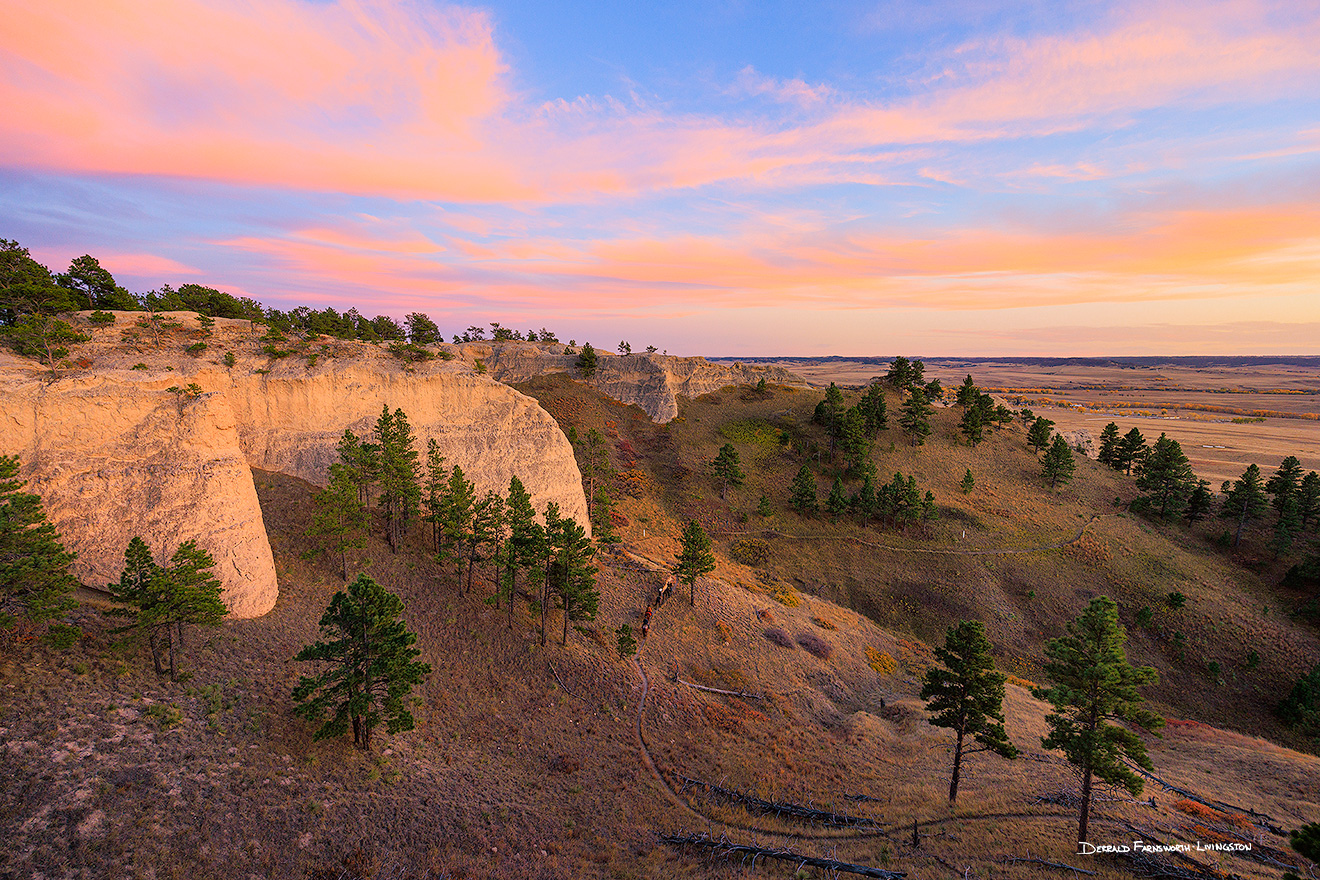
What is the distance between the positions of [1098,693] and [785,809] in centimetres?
1746

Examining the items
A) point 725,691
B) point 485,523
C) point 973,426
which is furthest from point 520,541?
point 973,426

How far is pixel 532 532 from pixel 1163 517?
A: 99764 mm

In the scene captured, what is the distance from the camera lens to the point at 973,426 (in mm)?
91125

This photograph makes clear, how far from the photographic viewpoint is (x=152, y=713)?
21156 mm

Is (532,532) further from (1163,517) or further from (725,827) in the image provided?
(1163,517)

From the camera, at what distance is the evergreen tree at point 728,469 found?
258 ft

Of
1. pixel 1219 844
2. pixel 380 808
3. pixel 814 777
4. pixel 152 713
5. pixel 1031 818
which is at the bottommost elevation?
pixel 814 777

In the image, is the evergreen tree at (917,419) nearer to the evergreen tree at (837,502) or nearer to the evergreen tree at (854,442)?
the evergreen tree at (854,442)

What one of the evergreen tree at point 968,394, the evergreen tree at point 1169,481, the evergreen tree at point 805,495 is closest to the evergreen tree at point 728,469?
the evergreen tree at point 805,495

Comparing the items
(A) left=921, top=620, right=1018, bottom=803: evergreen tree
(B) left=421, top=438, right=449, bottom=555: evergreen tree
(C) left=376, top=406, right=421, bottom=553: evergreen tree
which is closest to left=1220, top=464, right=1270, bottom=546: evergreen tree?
(A) left=921, top=620, right=1018, bottom=803: evergreen tree

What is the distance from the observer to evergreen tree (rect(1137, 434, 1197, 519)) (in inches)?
2894

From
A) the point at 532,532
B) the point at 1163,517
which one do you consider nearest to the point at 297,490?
the point at 532,532

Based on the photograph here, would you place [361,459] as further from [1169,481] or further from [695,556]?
[1169,481]

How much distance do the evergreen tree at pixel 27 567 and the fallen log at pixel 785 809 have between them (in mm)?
33056
